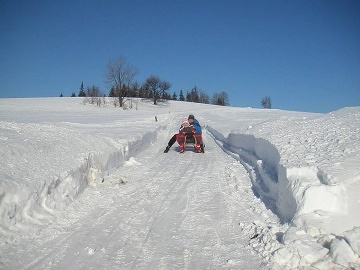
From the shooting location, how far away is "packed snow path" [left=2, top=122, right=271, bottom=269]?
3.73 metres

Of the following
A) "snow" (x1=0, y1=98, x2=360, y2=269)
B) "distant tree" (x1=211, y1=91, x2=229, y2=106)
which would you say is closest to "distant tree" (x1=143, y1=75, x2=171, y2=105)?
"distant tree" (x1=211, y1=91, x2=229, y2=106)

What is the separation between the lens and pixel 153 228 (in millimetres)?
4699

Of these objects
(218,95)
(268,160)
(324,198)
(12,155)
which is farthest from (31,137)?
(218,95)

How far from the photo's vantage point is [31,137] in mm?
7832

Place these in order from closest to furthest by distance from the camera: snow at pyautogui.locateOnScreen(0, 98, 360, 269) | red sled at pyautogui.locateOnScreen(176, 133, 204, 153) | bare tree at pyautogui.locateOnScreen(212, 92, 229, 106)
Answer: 1. snow at pyautogui.locateOnScreen(0, 98, 360, 269)
2. red sled at pyautogui.locateOnScreen(176, 133, 204, 153)
3. bare tree at pyautogui.locateOnScreen(212, 92, 229, 106)

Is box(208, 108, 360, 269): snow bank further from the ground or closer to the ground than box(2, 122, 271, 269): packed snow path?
further from the ground

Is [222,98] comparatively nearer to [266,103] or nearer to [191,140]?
[266,103]

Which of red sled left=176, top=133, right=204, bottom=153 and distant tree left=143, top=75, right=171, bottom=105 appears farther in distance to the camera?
distant tree left=143, top=75, right=171, bottom=105

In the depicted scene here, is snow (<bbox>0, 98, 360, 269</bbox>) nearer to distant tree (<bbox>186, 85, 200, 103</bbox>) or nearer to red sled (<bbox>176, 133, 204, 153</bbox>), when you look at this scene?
red sled (<bbox>176, 133, 204, 153</bbox>)

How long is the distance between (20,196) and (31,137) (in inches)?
136

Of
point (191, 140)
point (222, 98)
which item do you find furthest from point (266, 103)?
point (191, 140)

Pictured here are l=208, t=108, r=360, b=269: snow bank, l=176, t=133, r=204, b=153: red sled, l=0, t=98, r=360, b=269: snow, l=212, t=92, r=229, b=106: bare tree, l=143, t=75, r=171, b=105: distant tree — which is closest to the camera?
l=208, t=108, r=360, b=269: snow bank

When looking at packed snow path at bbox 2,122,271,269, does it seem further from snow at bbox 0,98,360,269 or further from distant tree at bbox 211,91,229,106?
distant tree at bbox 211,91,229,106

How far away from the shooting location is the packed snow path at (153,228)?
3732 millimetres
